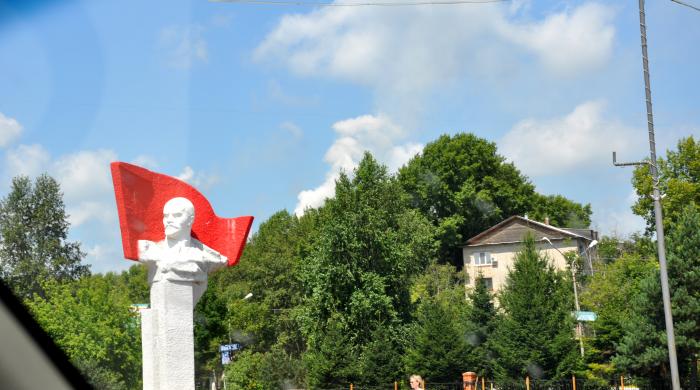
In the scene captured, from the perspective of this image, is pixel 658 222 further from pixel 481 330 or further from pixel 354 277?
pixel 354 277

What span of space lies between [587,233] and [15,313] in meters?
68.7

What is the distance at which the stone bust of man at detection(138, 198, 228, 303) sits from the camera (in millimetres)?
15445

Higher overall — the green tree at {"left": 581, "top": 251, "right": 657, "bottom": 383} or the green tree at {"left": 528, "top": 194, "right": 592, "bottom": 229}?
the green tree at {"left": 528, "top": 194, "right": 592, "bottom": 229}

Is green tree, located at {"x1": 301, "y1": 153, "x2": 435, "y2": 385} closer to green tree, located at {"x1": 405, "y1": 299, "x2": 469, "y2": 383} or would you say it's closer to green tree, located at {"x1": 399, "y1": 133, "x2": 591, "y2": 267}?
green tree, located at {"x1": 405, "y1": 299, "x2": 469, "y2": 383}

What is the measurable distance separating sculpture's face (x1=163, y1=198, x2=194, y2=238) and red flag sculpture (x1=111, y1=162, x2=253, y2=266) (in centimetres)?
27

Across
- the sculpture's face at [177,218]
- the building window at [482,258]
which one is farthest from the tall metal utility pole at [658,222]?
the building window at [482,258]

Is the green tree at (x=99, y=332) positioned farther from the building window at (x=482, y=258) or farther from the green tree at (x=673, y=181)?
the building window at (x=482, y=258)

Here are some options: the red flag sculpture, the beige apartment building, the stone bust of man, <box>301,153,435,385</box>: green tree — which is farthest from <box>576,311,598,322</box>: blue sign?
the stone bust of man

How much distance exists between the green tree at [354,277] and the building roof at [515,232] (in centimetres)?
2063

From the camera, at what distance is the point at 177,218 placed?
15625 mm

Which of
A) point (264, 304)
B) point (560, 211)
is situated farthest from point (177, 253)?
point (560, 211)

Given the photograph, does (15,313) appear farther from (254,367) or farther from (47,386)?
(254,367)

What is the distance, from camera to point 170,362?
15211mm

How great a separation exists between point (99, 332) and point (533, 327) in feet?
53.4
